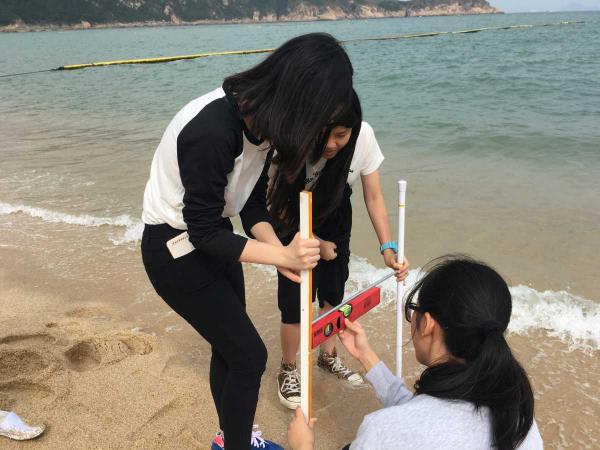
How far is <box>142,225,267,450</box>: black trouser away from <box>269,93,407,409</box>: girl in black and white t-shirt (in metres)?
0.48

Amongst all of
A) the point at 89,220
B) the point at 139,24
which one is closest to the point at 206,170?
the point at 89,220

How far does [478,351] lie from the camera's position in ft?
4.84

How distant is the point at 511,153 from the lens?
8125 mm

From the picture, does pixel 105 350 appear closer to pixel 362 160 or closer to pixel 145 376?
pixel 145 376

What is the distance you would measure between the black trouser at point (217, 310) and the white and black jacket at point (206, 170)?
0.12 metres

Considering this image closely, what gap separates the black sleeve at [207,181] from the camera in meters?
1.63

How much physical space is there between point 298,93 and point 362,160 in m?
0.96

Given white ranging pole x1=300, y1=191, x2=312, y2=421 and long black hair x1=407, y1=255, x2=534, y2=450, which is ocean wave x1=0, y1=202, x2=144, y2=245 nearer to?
white ranging pole x1=300, y1=191, x2=312, y2=421

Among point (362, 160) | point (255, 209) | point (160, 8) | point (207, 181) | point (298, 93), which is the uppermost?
point (160, 8)

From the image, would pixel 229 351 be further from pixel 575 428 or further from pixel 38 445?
pixel 575 428

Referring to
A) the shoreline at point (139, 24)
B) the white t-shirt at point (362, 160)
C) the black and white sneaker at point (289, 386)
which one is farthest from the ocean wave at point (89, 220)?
the shoreline at point (139, 24)

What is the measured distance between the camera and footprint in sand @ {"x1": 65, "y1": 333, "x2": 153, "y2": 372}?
3158mm

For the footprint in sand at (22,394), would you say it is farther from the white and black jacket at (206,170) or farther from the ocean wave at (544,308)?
the ocean wave at (544,308)

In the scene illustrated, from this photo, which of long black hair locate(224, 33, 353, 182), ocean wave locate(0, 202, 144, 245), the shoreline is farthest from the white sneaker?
the shoreline
